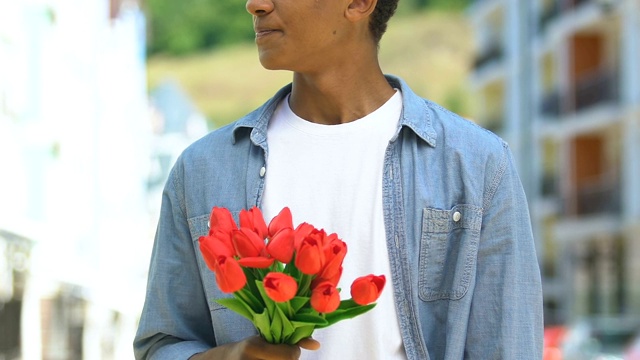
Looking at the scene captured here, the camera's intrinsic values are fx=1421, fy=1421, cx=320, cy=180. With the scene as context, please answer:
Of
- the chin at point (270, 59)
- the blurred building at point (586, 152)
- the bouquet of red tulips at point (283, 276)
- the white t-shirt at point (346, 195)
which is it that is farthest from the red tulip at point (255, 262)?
the blurred building at point (586, 152)

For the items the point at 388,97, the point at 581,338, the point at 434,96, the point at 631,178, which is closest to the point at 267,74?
the point at 434,96

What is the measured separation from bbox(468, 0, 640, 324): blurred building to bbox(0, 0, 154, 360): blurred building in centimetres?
1015

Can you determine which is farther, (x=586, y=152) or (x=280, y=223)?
(x=586, y=152)

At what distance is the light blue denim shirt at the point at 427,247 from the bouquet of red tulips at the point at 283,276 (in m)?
0.34

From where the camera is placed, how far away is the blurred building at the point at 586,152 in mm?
38500

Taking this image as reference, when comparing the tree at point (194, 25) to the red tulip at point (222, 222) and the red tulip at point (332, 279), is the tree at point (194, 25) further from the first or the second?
the red tulip at point (332, 279)

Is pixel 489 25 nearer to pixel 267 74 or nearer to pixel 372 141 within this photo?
pixel 372 141

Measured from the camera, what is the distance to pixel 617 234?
132 feet

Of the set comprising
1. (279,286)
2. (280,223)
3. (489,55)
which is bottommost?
(279,286)

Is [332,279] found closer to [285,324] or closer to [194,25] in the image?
[285,324]

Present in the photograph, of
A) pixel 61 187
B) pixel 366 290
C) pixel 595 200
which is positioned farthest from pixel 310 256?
pixel 595 200

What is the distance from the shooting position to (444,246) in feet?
9.39

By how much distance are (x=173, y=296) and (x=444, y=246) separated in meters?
0.58

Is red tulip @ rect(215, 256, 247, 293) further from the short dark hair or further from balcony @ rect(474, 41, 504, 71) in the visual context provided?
balcony @ rect(474, 41, 504, 71)
